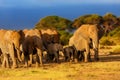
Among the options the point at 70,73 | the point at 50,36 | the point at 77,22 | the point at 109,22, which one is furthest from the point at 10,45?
the point at 77,22

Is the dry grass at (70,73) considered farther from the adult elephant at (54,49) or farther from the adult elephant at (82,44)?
the adult elephant at (82,44)

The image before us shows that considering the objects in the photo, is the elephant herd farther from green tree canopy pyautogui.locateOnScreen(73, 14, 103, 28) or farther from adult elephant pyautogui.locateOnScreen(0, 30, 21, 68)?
green tree canopy pyautogui.locateOnScreen(73, 14, 103, 28)

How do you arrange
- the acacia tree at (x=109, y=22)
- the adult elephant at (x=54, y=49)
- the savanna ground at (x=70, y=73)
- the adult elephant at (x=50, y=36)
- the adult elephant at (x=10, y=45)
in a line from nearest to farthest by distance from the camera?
the savanna ground at (x=70, y=73) → the adult elephant at (x=10, y=45) → the adult elephant at (x=54, y=49) → the adult elephant at (x=50, y=36) → the acacia tree at (x=109, y=22)

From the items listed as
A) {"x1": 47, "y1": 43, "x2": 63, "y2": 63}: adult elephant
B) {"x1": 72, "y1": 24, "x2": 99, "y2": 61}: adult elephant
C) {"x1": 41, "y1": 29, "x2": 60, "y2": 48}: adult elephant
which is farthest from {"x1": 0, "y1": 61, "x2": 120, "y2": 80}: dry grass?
{"x1": 41, "y1": 29, "x2": 60, "y2": 48}: adult elephant

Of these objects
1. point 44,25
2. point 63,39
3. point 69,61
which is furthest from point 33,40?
point 44,25

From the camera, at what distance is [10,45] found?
26.6 meters

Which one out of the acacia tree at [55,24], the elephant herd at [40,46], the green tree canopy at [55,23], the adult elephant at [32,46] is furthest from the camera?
the green tree canopy at [55,23]

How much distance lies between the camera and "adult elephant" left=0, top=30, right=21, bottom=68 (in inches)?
1027

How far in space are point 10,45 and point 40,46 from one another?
74.2 inches

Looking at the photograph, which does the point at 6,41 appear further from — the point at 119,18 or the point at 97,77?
the point at 119,18

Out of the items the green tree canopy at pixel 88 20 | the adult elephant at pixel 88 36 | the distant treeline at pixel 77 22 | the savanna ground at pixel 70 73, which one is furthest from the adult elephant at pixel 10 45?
the green tree canopy at pixel 88 20

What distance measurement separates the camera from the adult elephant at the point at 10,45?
26094mm

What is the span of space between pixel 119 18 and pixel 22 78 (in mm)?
64074

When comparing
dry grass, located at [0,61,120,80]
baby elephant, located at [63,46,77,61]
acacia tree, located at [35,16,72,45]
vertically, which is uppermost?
acacia tree, located at [35,16,72,45]
